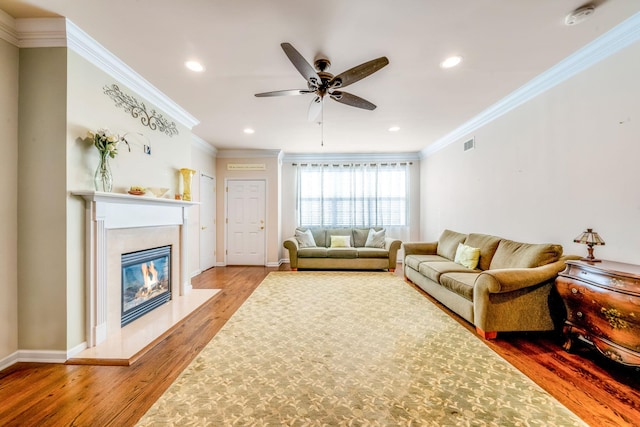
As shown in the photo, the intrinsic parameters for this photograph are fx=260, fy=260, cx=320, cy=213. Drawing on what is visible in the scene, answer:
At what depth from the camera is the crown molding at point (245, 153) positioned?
19.5ft

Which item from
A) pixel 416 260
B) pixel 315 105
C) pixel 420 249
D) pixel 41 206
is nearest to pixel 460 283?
pixel 416 260

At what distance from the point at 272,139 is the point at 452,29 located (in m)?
3.67

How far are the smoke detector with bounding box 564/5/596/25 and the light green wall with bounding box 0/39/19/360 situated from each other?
4273 mm

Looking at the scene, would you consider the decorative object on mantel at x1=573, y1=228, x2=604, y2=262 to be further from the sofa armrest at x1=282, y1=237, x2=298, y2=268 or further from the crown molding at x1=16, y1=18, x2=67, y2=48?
the crown molding at x1=16, y1=18, x2=67, y2=48

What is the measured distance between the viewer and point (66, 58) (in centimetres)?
211

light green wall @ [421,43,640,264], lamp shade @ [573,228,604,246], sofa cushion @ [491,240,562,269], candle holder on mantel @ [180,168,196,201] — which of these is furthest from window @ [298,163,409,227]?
lamp shade @ [573,228,604,246]

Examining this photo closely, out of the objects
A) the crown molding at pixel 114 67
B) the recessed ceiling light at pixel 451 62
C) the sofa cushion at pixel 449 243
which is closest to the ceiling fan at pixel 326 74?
the recessed ceiling light at pixel 451 62

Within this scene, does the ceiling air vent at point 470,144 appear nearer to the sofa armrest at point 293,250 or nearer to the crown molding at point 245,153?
the sofa armrest at point 293,250

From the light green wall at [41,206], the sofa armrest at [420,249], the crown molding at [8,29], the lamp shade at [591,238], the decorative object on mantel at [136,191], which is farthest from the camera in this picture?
the sofa armrest at [420,249]

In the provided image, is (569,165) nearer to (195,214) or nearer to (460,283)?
(460,283)

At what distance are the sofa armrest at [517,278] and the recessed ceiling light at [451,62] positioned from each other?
2039 millimetres

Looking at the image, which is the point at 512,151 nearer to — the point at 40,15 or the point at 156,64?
the point at 156,64

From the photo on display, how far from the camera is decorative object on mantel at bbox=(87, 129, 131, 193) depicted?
2.29 m

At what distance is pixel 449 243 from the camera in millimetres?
4363
